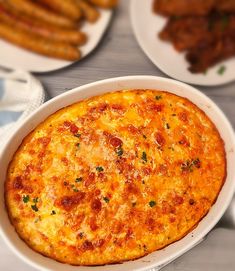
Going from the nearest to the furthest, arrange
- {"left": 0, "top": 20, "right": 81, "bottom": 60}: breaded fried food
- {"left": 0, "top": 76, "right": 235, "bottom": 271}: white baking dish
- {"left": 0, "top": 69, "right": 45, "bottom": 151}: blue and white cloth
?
{"left": 0, "top": 76, "right": 235, "bottom": 271}: white baking dish → {"left": 0, "top": 69, "right": 45, "bottom": 151}: blue and white cloth → {"left": 0, "top": 20, "right": 81, "bottom": 60}: breaded fried food

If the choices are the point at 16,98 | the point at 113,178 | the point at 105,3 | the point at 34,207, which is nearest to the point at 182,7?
the point at 105,3

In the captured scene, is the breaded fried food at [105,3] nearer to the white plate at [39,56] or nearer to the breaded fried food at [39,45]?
the white plate at [39,56]

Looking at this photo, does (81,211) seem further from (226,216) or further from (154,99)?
(226,216)

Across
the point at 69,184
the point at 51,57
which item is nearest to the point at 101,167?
the point at 69,184

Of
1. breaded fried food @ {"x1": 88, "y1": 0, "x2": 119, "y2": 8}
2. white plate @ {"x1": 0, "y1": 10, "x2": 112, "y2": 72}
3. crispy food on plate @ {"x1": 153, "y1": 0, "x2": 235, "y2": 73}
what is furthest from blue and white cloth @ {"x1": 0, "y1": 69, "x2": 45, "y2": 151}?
crispy food on plate @ {"x1": 153, "y1": 0, "x2": 235, "y2": 73}

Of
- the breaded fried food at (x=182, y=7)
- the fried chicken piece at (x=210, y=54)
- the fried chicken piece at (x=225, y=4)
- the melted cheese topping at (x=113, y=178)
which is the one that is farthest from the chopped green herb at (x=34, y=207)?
the fried chicken piece at (x=225, y=4)

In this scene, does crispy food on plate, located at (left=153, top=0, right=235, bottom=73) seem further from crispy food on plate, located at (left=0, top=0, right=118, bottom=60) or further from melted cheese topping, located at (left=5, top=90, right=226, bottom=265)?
melted cheese topping, located at (left=5, top=90, right=226, bottom=265)
